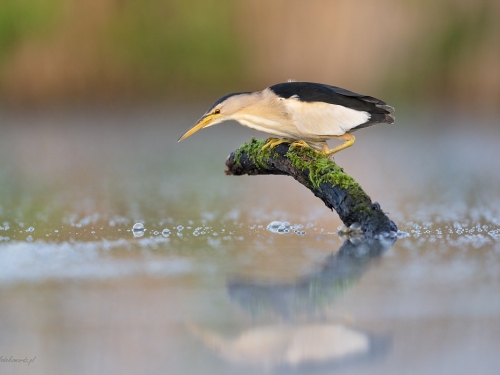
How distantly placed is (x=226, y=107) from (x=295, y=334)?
7.07ft

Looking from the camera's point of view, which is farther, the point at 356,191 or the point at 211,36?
the point at 211,36

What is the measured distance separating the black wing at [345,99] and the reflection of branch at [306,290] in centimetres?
98

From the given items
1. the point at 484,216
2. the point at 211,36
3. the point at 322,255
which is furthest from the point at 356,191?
the point at 211,36

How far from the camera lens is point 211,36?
13.0m

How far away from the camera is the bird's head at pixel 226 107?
4.63 m

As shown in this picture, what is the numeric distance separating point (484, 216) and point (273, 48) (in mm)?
7558

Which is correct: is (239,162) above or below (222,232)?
above

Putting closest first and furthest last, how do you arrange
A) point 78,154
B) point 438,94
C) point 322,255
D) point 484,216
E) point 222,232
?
point 322,255 < point 222,232 < point 484,216 < point 78,154 < point 438,94

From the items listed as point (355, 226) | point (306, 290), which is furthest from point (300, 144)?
point (306, 290)

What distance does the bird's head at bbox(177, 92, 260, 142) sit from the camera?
15.2ft

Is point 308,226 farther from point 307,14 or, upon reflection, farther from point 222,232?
point 307,14

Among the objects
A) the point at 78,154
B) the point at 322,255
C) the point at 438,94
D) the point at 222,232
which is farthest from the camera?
the point at 438,94

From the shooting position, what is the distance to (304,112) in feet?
14.7

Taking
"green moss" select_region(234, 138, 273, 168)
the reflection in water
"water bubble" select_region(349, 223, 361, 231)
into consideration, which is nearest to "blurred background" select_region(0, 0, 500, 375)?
the reflection in water
